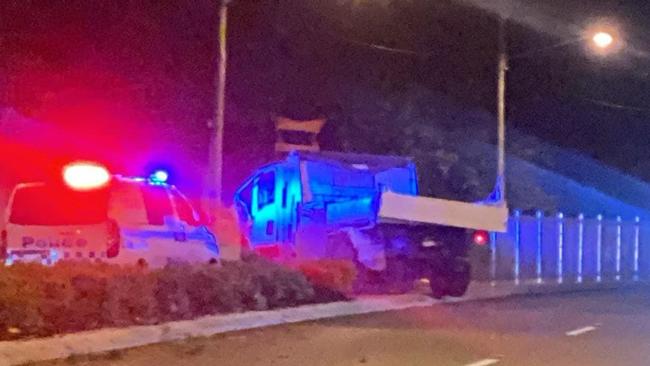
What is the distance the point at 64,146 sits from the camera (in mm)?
24125

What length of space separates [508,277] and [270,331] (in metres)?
15.7

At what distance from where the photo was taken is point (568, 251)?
3222cm

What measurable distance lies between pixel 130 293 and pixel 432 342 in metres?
3.84

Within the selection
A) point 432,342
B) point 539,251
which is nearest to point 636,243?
point 539,251

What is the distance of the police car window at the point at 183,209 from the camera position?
15.4m

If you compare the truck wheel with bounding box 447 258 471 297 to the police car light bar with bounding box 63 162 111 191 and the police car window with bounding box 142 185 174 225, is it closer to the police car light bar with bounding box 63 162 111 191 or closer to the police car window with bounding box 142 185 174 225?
the police car window with bounding box 142 185 174 225

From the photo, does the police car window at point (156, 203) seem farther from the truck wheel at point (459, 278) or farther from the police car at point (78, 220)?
the truck wheel at point (459, 278)

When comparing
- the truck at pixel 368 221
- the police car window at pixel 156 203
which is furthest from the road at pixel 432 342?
the police car window at pixel 156 203

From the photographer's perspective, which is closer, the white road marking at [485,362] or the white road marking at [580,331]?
the white road marking at [485,362]

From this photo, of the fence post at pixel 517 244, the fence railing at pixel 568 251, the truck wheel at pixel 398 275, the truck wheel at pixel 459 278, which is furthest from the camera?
the fence post at pixel 517 244

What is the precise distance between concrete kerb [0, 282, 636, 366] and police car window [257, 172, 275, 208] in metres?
4.13

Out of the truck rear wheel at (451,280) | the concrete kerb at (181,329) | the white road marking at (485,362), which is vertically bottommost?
the white road marking at (485,362)

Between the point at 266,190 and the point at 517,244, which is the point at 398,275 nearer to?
the point at 266,190

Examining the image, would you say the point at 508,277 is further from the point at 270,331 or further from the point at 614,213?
the point at 270,331
